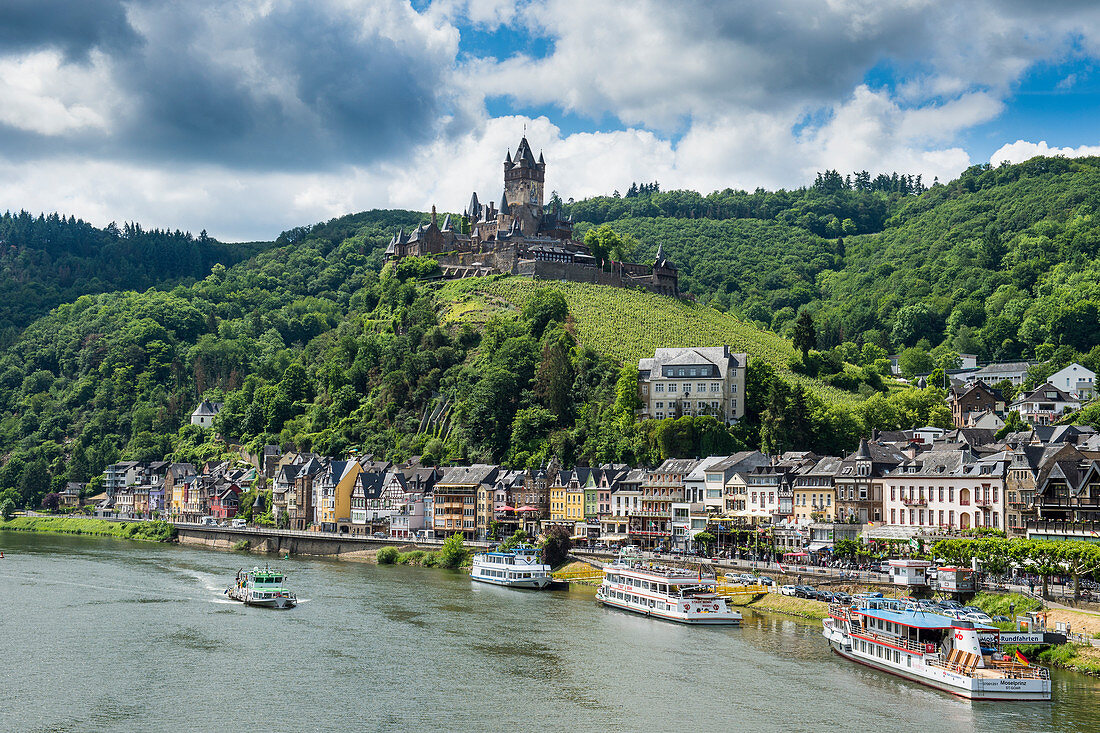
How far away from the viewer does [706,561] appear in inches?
3482

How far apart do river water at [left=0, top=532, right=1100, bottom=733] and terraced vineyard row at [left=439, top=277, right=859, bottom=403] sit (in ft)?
216

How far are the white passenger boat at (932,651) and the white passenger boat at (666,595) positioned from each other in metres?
10.8

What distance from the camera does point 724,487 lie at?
104 m

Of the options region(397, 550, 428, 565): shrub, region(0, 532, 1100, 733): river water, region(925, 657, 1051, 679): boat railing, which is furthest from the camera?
region(397, 550, 428, 565): shrub

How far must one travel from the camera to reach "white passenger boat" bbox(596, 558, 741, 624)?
240 ft

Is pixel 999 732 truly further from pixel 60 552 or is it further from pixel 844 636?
pixel 60 552

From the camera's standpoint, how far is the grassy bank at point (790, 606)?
72438mm

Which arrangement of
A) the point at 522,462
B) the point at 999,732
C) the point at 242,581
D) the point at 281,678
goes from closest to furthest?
1. the point at 999,732
2. the point at 281,678
3. the point at 242,581
4. the point at 522,462

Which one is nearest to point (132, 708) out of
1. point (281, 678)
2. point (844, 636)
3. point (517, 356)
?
point (281, 678)

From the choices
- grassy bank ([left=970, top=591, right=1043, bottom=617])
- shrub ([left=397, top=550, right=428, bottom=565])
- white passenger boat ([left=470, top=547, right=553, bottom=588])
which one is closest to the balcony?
white passenger boat ([left=470, top=547, right=553, bottom=588])

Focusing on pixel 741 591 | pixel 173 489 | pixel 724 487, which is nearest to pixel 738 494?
pixel 724 487

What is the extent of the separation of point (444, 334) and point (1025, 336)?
82799 mm

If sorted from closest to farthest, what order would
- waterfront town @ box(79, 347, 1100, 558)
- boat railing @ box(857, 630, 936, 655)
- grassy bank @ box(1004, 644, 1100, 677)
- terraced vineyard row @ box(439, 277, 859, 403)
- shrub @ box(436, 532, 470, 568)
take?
grassy bank @ box(1004, 644, 1100, 677)
boat railing @ box(857, 630, 936, 655)
waterfront town @ box(79, 347, 1100, 558)
shrub @ box(436, 532, 470, 568)
terraced vineyard row @ box(439, 277, 859, 403)

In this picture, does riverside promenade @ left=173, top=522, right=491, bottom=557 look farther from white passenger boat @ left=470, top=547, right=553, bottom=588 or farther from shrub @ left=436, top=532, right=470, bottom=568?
white passenger boat @ left=470, top=547, right=553, bottom=588
